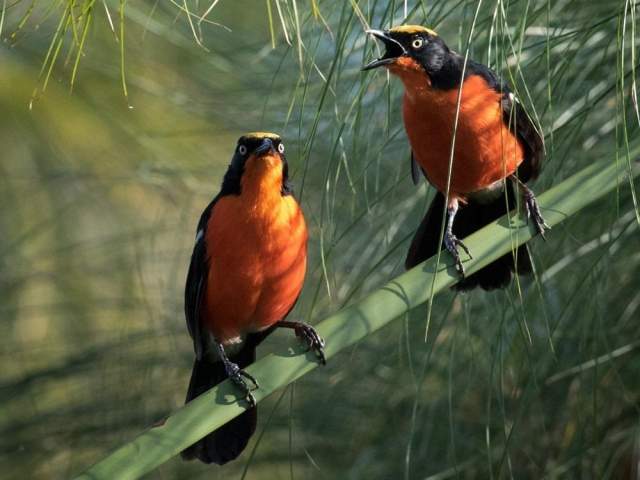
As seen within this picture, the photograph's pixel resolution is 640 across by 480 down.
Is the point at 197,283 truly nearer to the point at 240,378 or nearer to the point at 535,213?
the point at 240,378

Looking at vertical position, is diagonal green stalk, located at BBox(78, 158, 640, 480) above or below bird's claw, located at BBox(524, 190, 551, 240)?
below

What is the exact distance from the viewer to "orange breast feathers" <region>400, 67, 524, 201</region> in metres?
2.07

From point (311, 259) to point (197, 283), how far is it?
62 cm

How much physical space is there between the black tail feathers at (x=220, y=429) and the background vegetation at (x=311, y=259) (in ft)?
0.77

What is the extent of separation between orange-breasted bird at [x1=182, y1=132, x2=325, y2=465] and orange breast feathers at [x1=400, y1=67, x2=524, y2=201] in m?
0.24

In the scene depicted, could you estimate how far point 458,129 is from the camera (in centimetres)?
211

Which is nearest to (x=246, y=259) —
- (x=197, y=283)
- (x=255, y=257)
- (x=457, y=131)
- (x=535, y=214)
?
(x=255, y=257)

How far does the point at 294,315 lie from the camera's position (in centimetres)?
253

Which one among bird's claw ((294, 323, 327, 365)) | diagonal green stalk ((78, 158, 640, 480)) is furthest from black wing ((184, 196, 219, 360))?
diagonal green stalk ((78, 158, 640, 480))

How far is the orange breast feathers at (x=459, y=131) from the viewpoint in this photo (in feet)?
6.81

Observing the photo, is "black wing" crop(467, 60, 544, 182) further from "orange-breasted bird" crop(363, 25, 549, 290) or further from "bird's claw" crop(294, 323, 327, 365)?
"bird's claw" crop(294, 323, 327, 365)

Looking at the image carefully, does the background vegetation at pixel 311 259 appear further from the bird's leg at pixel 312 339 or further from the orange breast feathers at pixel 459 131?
the bird's leg at pixel 312 339

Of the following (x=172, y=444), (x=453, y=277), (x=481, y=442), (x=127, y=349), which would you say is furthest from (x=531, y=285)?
(x=172, y=444)

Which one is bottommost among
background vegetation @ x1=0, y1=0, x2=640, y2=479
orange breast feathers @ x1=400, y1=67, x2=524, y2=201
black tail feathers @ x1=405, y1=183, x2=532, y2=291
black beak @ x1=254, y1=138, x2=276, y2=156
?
background vegetation @ x1=0, y1=0, x2=640, y2=479
